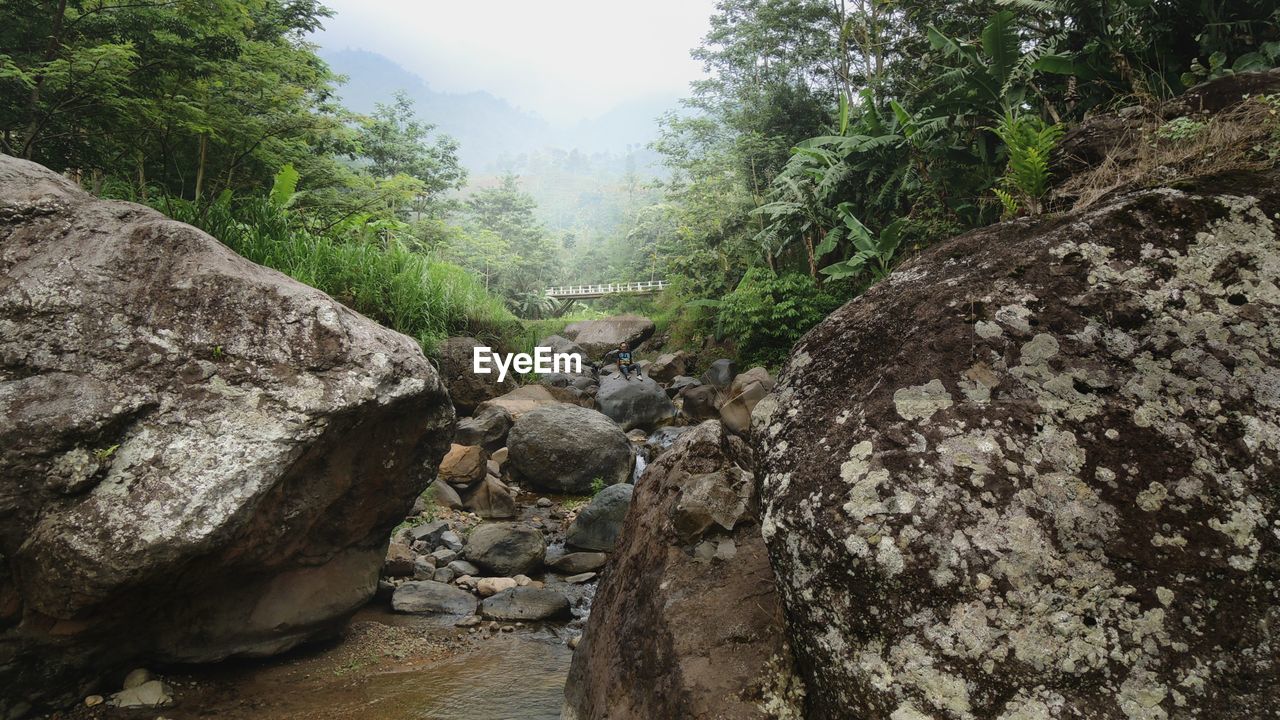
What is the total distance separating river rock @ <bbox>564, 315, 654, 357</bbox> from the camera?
19797 millimetres

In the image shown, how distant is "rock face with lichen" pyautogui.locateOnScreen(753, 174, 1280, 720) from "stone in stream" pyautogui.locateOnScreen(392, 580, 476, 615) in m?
3.82

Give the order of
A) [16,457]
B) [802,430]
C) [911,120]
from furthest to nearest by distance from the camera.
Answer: [911,120]
[16,457]
[802,430]

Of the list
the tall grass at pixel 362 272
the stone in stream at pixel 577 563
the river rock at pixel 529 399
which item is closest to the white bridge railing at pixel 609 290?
the tall grass at pixel 362 272

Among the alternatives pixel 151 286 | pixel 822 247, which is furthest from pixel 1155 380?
pixel 822 247

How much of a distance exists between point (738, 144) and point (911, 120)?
10.4 meters

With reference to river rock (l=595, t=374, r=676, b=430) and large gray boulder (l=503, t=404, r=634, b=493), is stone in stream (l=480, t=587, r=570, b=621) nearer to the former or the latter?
large gray boulder (l=503, t=404, r=634, b=493)

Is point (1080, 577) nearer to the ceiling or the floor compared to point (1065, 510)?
nearer to the floor

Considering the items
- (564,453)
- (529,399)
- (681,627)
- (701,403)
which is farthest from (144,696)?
(701,403)

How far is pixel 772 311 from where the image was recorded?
13.7 m

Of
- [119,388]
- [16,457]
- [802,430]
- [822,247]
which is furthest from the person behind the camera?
[822,247]

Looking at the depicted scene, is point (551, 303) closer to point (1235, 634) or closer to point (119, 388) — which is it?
point (119, 388)

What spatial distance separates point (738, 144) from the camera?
760 inches

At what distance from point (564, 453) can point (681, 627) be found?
19.3 feet

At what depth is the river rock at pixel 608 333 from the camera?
65.0 ft
